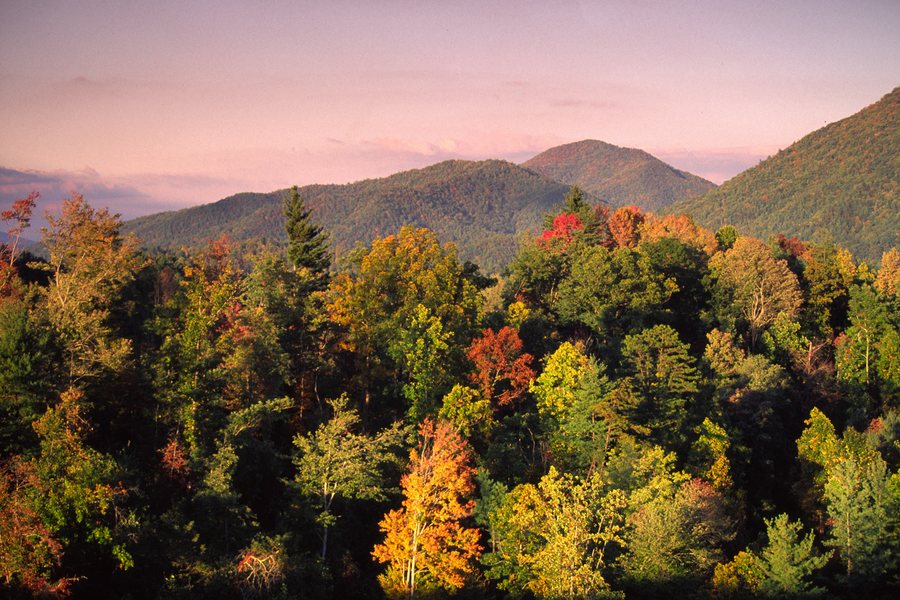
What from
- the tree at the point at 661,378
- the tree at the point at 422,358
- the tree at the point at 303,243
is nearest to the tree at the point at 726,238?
the tree at the point at 661,378

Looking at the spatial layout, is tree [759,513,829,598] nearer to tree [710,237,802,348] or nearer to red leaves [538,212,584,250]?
tree [710,237,802,348]

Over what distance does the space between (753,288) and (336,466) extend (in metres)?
46.4

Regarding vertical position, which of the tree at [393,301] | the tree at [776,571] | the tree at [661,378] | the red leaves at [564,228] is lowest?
the tree at [776,571]

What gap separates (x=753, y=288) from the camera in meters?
62.8

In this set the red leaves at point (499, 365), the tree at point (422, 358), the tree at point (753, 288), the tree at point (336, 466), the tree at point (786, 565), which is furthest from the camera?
the tree at point (753, 288)

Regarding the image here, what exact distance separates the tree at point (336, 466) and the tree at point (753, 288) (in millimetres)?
40974

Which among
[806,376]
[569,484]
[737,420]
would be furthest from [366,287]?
[806,376]

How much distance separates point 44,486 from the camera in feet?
83.3

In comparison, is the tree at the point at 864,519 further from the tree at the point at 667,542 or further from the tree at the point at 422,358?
the tree at the point at 422,358

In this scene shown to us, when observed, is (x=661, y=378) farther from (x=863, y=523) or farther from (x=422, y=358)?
(x=422, y=358)

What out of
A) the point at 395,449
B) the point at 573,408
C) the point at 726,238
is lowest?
the point at 395,449

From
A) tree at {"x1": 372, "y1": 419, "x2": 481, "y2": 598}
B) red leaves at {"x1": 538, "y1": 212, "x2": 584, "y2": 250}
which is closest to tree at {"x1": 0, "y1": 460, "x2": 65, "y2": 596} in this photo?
tree at {"x1": 372, "y1": 419, "x2": 481, "y2": 598}

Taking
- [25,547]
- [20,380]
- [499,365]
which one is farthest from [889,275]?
[25,547]

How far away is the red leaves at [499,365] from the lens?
137ft
